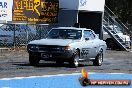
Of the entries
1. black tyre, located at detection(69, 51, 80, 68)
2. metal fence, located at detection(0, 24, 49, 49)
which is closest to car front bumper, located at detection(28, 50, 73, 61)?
black tyre, located at detection(69, 51, 80, 68)

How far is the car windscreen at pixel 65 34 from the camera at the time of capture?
20.6 m

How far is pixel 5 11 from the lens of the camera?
32500 mm

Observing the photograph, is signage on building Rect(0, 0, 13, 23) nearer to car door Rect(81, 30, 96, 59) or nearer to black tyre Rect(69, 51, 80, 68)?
car door Rect(81, 30, 96, 59)

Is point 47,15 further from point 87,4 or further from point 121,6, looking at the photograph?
point 121,6

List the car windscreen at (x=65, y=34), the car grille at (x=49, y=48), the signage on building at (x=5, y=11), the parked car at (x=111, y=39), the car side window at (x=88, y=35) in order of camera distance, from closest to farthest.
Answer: the car grille at (x=49, y=48), the car windscreen at (x=65, y=34), the car side window at (x=88, y=35), the signage on building at (x=5, y=11), the parked car at (x=111, y=39)

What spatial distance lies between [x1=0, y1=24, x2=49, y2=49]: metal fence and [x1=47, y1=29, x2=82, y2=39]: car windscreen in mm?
10505

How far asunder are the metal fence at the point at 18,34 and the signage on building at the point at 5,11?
532 millimetres

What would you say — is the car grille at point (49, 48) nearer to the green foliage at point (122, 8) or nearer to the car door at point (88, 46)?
the car door at point (88, 46)

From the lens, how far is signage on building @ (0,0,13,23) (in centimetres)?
3228

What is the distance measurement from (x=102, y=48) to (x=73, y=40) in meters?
2.25

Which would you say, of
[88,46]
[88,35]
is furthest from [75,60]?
[88,35]

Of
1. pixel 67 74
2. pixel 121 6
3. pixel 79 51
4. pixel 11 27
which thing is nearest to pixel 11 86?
pixel 67 74

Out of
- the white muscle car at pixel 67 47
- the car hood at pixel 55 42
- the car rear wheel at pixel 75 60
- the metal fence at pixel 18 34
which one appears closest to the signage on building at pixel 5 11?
the metal fence at pixel 18 34

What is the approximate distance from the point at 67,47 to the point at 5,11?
13.9 meters
